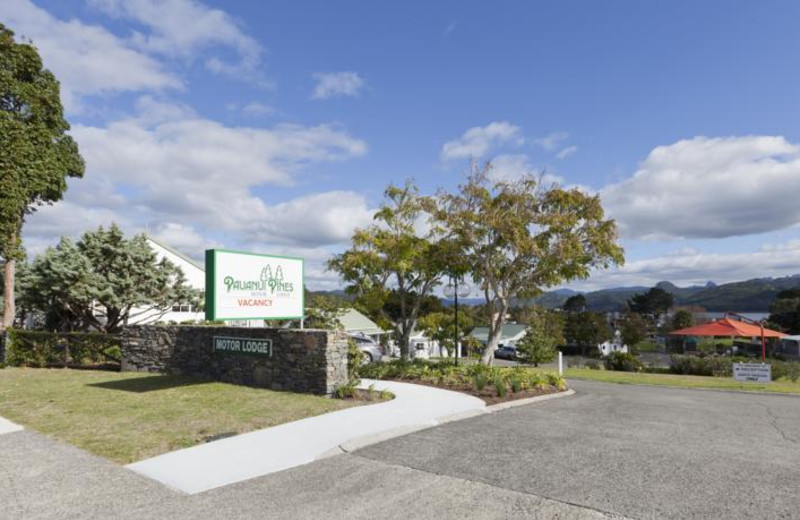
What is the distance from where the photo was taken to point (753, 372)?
17.0 meters

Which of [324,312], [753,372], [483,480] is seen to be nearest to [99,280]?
[324,312]

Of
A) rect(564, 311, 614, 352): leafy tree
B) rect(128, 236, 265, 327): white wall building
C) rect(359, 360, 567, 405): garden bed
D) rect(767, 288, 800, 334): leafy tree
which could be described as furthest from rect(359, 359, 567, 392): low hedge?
rect(767, 288, 800, 334): leafy tree

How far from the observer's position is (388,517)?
5094 millimetres

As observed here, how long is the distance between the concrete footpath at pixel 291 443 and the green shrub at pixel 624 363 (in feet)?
73.0

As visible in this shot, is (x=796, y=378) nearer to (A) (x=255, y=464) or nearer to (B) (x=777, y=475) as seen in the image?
(B) (x=777, y=475)

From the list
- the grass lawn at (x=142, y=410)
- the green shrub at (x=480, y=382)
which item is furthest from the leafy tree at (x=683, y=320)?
the grass lawn at (x=142, y=410)

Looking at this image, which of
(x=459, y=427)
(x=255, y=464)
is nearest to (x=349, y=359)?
(x=459, y=427)

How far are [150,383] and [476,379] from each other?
9.50 metres

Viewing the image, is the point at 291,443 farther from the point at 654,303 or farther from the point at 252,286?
the point at 654,303

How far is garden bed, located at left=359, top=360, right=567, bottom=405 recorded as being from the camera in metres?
12.8

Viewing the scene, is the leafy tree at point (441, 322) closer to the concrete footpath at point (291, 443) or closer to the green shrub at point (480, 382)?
the green shrub at point (480, 382)

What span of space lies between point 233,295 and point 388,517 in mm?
8150

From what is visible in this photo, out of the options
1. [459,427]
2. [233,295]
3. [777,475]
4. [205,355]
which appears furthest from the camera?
[205,355]

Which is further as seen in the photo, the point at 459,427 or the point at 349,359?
the point at 349,359
